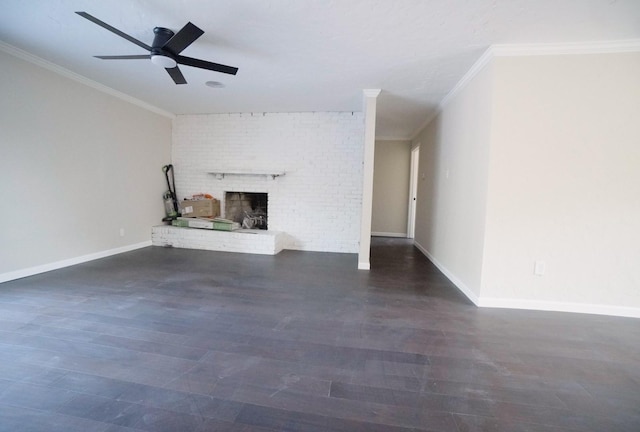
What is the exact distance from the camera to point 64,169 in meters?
3.41

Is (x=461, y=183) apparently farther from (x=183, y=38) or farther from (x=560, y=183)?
(x=183, y=38)

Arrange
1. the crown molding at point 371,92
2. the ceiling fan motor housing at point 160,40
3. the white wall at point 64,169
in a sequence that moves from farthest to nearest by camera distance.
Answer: the crown molding at point 371,92
the white wall at point 64,169
the ceiling fan motor housing at point 160,40

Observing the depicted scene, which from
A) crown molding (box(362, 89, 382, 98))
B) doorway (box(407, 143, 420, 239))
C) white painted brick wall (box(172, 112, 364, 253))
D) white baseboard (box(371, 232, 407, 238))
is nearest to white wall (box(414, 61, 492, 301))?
crown molding (box(362, 89, 382, 98))

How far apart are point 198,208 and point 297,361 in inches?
165

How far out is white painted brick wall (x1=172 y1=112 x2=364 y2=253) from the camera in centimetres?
478

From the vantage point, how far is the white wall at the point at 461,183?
2691mm

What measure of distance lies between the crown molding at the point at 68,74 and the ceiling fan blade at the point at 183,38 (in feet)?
6.81

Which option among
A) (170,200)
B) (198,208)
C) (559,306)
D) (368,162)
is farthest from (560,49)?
(170,200)

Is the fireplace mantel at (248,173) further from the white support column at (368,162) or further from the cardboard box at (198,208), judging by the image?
the white support column at (368,162)

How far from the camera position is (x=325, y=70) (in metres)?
3.08

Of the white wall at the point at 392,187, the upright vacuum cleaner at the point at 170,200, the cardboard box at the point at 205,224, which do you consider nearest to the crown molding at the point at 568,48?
the white wall at the point at 392,187

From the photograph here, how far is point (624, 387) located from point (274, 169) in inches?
188

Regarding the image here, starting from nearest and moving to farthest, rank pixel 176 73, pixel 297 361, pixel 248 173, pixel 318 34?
1. pixel 297 361
2. pixel 318 34
3. pixel 176 73
4. pixel 248 173

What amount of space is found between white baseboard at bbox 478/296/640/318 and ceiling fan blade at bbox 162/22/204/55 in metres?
3.52
